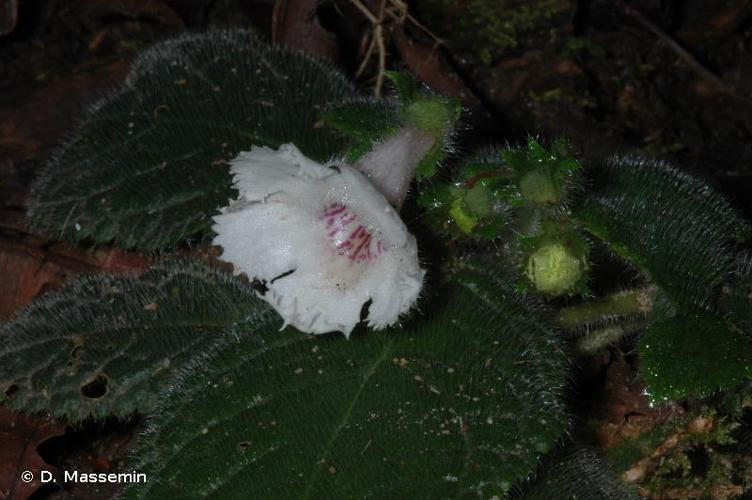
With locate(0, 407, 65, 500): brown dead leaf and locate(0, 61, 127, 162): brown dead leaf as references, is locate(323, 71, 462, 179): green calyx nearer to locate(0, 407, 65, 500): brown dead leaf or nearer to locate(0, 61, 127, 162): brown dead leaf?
locate(0, 407, 65, 500): brown dead leaf

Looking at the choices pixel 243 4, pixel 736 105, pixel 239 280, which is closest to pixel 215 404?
pixel 239 280

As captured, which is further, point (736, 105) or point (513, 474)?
point (736, 105)

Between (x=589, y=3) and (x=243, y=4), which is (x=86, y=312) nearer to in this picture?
(x=243, y=4)

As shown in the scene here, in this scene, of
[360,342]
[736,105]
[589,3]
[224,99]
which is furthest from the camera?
[589,3]

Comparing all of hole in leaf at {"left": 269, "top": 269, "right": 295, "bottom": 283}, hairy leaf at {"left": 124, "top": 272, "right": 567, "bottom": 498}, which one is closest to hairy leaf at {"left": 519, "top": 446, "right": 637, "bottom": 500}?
hairy leaf at {"left": 124, "top": 272, "right": 567, "bottom": 498}

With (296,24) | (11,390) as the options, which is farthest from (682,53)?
(11,390)
